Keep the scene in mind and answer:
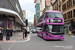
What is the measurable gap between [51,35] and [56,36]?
0.61 metres

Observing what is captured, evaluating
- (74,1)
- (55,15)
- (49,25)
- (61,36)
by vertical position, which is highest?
(74,1)

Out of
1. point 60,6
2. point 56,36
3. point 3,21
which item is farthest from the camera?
point 60,6

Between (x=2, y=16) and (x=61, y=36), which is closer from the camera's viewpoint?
(x=61, y=36)

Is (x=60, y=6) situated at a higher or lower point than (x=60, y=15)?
higher

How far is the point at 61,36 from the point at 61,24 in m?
1.47

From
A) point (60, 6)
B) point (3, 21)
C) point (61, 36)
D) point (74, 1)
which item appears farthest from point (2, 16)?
point (60, 6)

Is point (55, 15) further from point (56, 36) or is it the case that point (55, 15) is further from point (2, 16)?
point (2, 16)

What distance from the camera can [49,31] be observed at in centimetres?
1392

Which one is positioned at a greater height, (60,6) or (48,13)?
(60,6)

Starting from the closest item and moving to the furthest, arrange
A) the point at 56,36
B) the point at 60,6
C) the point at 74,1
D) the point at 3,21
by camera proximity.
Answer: the point at 56,36, the point at 3,21, the point at 74,1, the point at 60,6

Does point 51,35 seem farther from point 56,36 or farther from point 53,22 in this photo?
point 53,22

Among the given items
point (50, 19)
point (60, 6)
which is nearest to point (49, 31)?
point (50, 19)

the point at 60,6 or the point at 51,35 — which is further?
the point at 60,6

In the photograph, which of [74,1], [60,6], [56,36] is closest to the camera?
[56,36]
